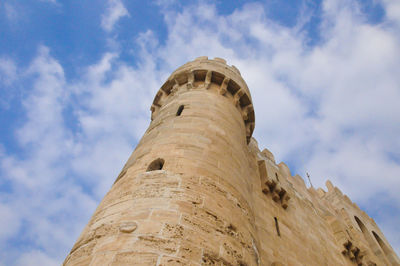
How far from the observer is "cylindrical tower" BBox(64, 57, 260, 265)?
2871 millimetres

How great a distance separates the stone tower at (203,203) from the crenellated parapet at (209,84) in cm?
3

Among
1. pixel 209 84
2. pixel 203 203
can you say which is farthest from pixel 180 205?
pixel 209 84

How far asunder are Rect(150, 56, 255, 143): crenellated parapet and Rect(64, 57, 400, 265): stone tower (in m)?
0.03

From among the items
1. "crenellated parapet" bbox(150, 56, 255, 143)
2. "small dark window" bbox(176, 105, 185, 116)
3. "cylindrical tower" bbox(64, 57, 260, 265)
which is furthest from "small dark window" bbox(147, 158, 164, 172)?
"crenellated parapet" bbox(150, 56, 255, 143)

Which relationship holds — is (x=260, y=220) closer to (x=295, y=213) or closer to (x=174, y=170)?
(x=295, y=213)

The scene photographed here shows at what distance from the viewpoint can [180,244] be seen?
2891 mm

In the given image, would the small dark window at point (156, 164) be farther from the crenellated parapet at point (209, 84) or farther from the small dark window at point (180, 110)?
the crenellated parapet at point (209, 84)

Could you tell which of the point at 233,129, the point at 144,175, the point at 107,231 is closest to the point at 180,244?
the point at 107,231

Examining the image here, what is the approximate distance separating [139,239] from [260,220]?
444 centimetres

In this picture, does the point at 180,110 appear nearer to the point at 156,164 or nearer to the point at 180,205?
the point at 156,164

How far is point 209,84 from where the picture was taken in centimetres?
779

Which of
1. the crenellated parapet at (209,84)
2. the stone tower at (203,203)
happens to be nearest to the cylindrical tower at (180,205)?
the stone tower at (203,203)

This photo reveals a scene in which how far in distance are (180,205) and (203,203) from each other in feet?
1.18

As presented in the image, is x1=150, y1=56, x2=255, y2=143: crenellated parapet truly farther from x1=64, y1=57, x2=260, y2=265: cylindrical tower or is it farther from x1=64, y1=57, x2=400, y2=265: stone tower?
x1=64, y1=57, x2=260, y2=265: cylindrical tower
